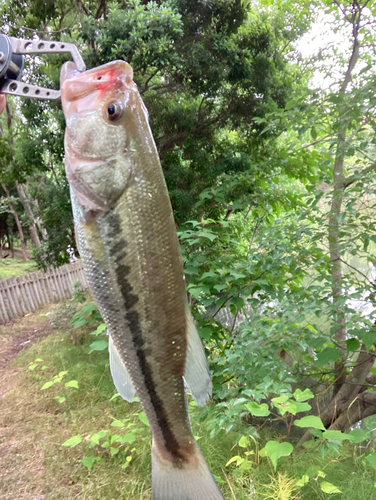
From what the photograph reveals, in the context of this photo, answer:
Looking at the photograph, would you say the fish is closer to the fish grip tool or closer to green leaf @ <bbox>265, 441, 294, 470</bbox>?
the fish grip tool

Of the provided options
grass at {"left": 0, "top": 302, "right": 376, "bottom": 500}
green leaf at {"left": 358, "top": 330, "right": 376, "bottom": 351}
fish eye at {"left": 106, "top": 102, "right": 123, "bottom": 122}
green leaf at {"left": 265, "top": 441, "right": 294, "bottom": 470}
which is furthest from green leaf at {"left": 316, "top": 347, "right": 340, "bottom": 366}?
fish eye at {"left": 106, "top": 102, "right": 123, "bottom": 122}

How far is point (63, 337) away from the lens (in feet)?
21.6

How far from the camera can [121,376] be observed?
44.9 inches

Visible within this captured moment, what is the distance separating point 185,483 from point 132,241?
0.80 m

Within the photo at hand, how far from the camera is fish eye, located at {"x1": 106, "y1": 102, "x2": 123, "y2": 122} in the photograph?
40.4 inches

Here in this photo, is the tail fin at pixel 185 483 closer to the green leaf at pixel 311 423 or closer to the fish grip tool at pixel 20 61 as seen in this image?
the green leaf at pixel 311 423

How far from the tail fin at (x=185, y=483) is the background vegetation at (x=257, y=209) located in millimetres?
998

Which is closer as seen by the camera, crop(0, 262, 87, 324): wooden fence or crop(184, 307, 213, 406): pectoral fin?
crop(184, 307, 213, 406): pectoral fin

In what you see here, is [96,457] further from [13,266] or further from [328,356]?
[13,266]

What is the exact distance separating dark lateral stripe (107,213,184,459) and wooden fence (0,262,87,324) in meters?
8.03

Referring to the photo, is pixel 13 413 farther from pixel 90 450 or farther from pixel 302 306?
pixel 302 306

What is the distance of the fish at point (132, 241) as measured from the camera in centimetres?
100

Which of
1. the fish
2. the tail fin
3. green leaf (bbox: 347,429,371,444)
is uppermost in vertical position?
the fish

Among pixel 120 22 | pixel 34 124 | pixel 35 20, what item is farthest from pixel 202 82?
pixel 35 20
